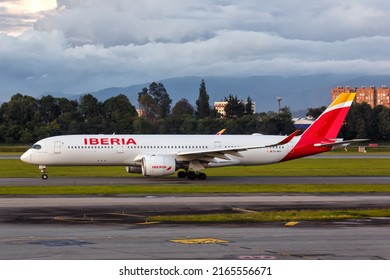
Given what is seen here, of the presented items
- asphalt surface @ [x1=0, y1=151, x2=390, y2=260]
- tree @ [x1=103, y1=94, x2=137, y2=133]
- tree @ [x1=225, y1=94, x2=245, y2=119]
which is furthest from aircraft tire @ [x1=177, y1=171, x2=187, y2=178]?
tree @ [x1=225, y1=94, x2=245, y2=119]

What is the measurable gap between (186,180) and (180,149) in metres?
2.87

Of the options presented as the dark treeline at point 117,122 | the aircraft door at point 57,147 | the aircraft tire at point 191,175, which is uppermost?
the dark treeline at point 117,122

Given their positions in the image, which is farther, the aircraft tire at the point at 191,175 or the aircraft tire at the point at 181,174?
the aircraft tire at the point at 181,174

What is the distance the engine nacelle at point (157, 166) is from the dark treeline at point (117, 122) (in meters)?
65.2

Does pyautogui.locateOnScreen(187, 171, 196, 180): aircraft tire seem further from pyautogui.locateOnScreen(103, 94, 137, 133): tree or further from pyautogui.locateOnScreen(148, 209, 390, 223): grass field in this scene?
pyautogui.locateOnScreen(103, 94, 137, 133): tree

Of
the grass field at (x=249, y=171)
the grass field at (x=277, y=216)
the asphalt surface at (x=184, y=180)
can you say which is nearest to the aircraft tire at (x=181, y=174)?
the asphalt surface at (x=184, y=180)

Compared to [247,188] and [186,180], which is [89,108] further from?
[247,188]

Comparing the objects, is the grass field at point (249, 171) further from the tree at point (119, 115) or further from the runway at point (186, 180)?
the tree at point (119, 115)

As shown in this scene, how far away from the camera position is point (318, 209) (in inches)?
1280

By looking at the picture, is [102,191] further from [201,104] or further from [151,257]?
[201,104]

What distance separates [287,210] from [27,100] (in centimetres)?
12006

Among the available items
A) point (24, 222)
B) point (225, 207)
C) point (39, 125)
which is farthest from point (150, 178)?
point (39, 125)

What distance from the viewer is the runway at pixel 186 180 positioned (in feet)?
160

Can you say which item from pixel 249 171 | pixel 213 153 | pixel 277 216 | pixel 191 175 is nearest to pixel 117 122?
pixel 249 171
